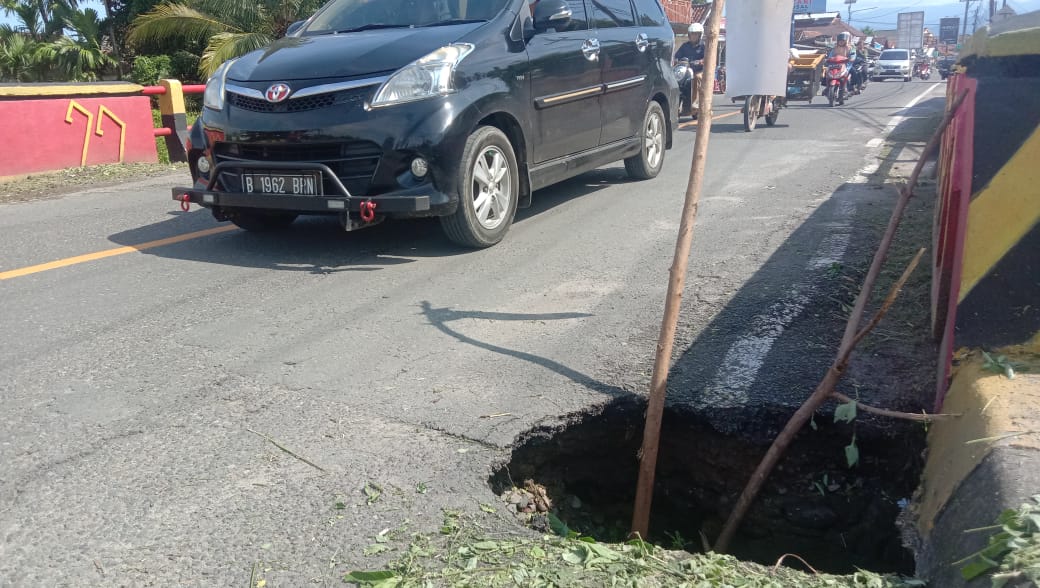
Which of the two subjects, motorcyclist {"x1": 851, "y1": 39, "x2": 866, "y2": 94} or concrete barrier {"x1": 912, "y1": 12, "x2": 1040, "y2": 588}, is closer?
concrete barrier {"x1": 912, "y1": 12, "x2": 1040, "y2": 588}

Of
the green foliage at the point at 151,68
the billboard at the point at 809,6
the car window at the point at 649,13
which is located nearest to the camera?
→ the car window at the point at 649,13

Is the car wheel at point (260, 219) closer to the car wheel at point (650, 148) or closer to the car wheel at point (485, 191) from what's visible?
the car wheel at point (485, 191)

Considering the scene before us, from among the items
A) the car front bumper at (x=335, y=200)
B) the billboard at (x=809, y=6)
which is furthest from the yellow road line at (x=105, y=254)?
the billboard at (x=809, y=6)

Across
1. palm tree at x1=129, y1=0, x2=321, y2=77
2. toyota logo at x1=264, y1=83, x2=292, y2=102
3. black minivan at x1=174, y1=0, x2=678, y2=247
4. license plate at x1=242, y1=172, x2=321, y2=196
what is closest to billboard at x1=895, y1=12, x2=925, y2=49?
palm tree at x1=129, y1=0, x2=321, y2=77

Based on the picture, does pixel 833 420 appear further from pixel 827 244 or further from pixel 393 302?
pixel 827 244

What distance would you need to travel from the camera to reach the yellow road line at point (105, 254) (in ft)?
18.2

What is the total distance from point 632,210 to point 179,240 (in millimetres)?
3641

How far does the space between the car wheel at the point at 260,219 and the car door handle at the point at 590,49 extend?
2.69m

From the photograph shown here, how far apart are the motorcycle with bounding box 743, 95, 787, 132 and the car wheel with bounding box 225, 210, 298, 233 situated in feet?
31.6

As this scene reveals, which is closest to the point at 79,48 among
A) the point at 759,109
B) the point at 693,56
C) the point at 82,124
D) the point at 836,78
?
the point at 82,124

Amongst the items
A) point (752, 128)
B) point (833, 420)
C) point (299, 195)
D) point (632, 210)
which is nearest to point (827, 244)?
point (632, 210)

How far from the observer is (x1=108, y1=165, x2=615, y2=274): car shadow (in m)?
5.79

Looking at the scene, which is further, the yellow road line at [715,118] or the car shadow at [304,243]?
the yellow road line at [715,118]

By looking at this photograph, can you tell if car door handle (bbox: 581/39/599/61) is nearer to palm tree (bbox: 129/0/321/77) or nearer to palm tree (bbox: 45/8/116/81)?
palm tree (bbox: 129/0/321/77)
